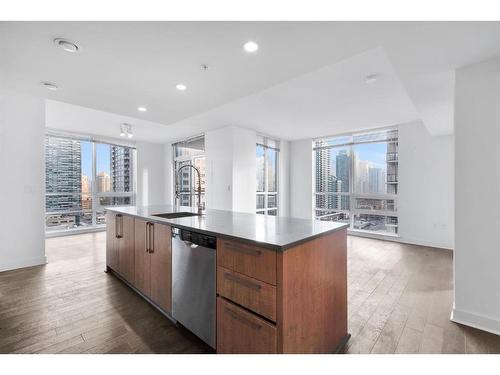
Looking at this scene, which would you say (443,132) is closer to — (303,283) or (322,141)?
(322,141)

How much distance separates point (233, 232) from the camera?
1.55 metres

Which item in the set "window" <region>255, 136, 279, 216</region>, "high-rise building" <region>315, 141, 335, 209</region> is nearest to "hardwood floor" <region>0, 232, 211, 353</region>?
"window" <region>255, 136, 279, 216</region>

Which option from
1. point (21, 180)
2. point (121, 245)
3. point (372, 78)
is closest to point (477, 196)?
point (372, 78)

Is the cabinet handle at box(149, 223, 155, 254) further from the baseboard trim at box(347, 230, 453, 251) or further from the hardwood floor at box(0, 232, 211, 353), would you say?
the baseboard trim at box(347, 230, 453, 251)

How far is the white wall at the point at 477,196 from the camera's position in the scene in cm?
194

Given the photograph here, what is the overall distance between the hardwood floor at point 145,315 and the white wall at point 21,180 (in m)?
0.33

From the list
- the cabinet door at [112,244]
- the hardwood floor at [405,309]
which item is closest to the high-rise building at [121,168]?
the cabinet door at [112,244]

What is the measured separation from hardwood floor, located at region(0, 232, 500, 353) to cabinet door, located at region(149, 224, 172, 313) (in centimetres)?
17

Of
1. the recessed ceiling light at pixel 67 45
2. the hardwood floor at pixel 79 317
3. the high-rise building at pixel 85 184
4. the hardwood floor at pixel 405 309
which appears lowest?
the hardwood floor at pixel 405 309

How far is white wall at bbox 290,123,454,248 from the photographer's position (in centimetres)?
461

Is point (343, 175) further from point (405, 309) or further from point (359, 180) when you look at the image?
point (405, 309)

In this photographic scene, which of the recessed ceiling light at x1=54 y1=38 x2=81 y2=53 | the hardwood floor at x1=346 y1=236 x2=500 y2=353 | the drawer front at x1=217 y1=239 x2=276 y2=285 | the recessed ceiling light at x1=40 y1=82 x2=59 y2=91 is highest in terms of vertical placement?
the recessed ceiling light at x1=54 y1=38 x2=81 y2=53

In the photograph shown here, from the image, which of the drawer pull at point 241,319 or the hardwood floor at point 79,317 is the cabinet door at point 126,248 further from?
the drawer pull at point 241,319
